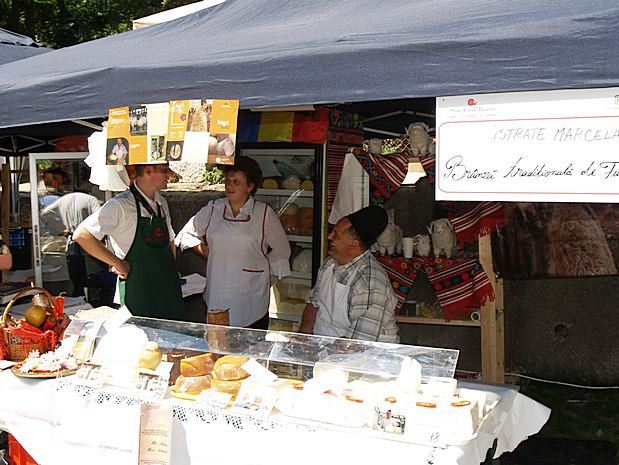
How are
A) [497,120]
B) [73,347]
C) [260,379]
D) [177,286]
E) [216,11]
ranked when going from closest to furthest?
[497,120] < [260,379] < [73,347] < [216,11] < [177,286]

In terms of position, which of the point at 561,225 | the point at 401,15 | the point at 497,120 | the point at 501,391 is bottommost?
the point at 501,391

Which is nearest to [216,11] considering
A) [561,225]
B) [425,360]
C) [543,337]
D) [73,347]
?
[73,347]

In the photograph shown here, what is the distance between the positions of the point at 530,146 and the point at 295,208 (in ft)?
8.93

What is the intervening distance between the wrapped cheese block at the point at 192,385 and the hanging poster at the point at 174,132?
805 mm

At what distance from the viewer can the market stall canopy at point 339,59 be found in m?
2.02

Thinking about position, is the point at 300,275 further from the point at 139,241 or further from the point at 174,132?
the point at 174,132

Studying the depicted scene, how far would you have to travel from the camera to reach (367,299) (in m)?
3.10

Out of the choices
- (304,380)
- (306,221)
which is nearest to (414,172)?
(306,221)

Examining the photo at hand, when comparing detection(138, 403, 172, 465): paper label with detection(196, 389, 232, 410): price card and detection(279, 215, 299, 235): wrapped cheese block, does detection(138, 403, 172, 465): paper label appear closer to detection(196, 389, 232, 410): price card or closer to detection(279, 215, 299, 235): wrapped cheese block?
detection(196, 389, 232, 410): price card

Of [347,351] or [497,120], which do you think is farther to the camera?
[347,351]

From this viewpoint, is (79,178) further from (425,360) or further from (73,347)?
(425,360)

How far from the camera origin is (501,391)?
2637 millimetres

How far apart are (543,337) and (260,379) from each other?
3601 mm

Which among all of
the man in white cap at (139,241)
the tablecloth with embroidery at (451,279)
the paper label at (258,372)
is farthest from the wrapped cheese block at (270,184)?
the paper label at (258,372)
